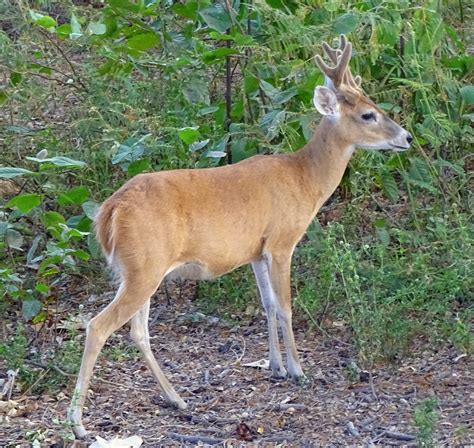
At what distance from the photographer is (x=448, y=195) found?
8031 millimetres

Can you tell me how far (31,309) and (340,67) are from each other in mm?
2315

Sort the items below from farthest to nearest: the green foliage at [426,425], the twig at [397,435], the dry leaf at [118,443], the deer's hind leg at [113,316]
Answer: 1. the deer's hind leg at [113,316]
2. the twig at [397,435]
3. the dry leaf at [118,443]
4. the green foliage at [426,425]

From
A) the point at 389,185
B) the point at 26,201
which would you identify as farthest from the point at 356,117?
the point at 26,201

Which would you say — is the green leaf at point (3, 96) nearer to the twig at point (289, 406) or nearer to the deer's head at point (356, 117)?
the deer's head at point (356, 117)

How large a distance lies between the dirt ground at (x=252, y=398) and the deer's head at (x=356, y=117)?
1.20m

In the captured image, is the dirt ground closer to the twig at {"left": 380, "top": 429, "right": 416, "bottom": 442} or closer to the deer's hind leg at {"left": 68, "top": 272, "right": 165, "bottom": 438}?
the twig at {"left": 380, "top": 429, "right": 416, "bottom": 442}

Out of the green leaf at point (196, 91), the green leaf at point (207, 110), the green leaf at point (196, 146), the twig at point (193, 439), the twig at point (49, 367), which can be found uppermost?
the green leaf at point (196, 146)

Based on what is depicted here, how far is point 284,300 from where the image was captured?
667 centimetres

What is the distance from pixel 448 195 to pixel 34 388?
11.2 ft

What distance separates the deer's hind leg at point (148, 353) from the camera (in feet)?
19.8

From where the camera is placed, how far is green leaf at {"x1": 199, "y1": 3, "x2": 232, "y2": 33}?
7387 millimetres

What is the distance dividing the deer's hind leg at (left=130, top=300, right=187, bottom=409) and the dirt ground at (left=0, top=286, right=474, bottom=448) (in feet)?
0.23

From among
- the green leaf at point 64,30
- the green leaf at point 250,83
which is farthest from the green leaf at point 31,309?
the green leaf at point 250,83

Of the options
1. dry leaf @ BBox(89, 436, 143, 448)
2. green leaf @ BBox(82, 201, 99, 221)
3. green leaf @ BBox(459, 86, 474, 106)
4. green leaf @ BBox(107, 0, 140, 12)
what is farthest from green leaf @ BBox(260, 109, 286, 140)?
dry leaf @ BBox(89, 436, 143, 448)
